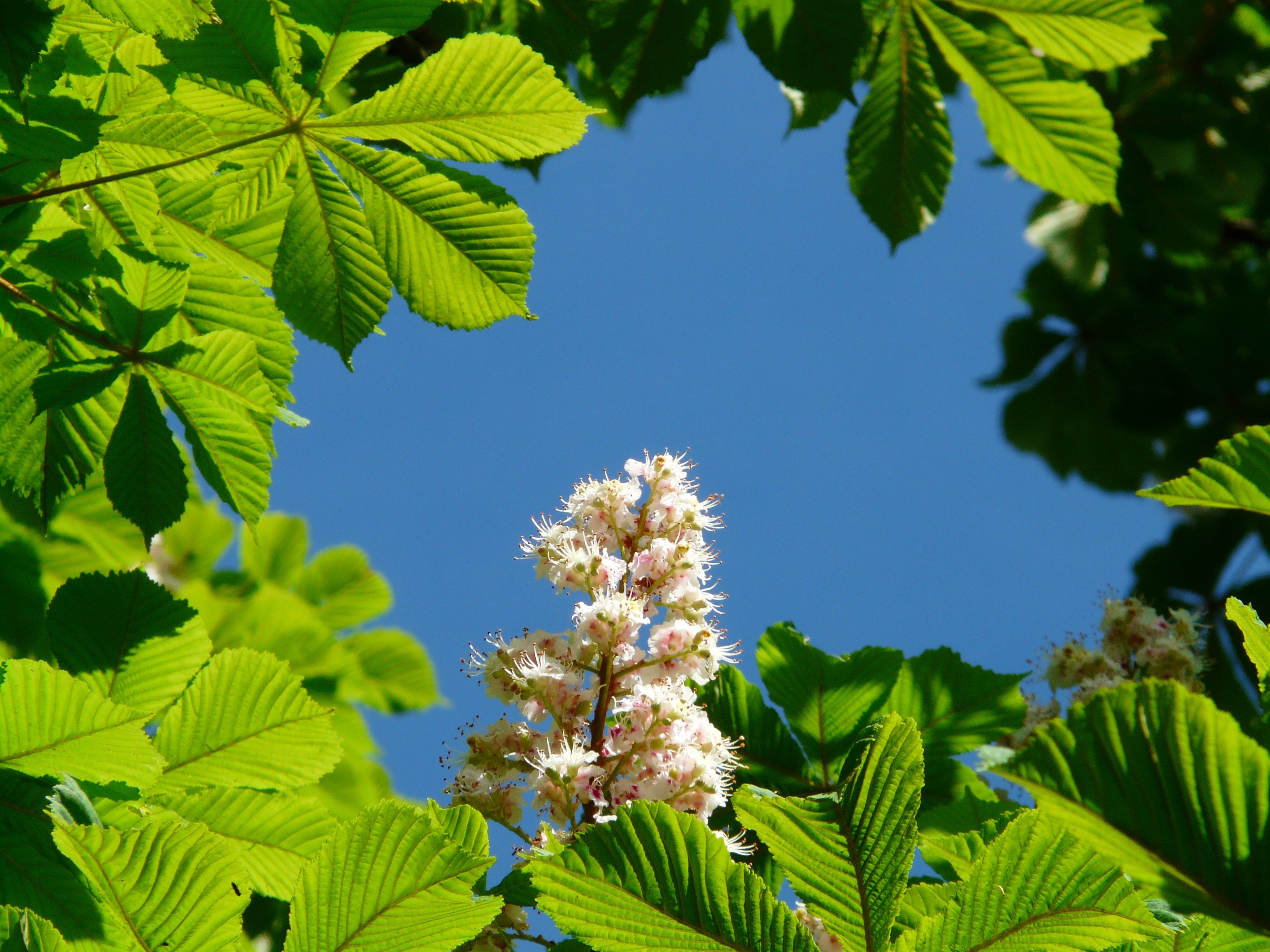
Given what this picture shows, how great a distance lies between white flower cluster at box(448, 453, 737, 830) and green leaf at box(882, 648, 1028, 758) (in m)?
0.31

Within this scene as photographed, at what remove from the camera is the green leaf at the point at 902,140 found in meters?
2.35

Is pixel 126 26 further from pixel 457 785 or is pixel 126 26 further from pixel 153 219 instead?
pixel 457 785

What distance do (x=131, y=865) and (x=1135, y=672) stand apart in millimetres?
2345

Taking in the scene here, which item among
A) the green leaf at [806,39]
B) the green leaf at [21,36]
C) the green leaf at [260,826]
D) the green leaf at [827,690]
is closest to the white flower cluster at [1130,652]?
the green leaf at [827,690]

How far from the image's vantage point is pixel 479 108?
1.50 metres

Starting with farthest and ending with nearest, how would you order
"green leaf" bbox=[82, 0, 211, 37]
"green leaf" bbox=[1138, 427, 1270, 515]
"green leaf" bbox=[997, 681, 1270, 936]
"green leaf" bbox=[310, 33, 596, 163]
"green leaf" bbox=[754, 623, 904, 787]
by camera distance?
"green leaf" bbox=[754, 623, 904, 787]
"green leaf" bbox=[310, 33, 596, 163]
"green leaf" bbox=[82, 0, 211, 37]
"green leaf" bbox=[1138, 427, 1270, 515]
"green leaf" bbox=[997, 681, 1270, 936]

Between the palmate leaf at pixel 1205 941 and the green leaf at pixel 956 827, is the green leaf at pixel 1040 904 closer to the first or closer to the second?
the palmate leaf at pixel 1205 941

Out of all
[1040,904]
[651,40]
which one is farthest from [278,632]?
[1040,904]

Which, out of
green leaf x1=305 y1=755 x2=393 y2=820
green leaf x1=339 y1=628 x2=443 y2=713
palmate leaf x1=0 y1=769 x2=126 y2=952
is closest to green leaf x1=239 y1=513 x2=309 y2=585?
green leaf x1=339 y1=628 x2=443 y2=713

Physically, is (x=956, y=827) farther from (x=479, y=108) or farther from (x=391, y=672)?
(x=391, y=672)

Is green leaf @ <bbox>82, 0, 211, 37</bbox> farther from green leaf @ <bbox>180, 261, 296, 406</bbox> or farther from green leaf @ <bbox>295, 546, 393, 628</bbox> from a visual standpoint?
green leaf @ <bbox>295, 546, 393, 628</bbox>

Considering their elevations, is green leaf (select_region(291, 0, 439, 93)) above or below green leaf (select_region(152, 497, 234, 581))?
below

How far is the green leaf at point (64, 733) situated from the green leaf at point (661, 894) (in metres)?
0.52

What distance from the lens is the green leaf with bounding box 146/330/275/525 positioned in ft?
4.99
